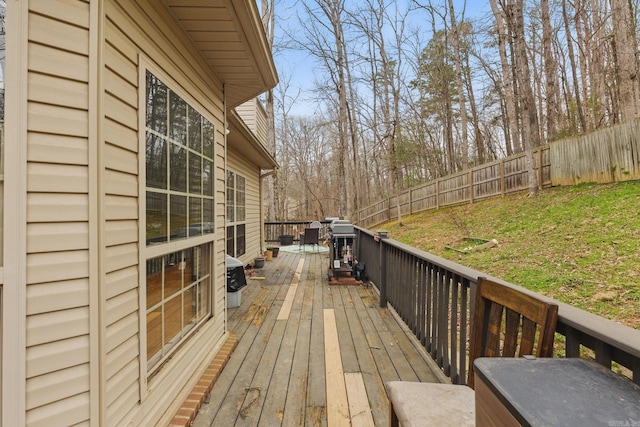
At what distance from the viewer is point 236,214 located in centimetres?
656

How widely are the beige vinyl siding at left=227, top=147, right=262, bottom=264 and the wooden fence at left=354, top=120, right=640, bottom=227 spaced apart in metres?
7.88

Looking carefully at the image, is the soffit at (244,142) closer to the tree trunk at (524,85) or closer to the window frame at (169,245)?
the window frame at (169,245)

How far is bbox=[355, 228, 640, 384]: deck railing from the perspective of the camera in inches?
37.8

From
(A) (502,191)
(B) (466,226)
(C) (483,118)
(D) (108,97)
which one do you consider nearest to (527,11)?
(C) (483,118)

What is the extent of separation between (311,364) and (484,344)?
4.95ft

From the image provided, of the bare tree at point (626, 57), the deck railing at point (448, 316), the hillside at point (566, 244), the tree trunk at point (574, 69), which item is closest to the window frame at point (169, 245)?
the deck railing at point (448, 316)

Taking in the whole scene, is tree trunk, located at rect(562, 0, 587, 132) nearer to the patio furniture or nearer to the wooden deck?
the wooden deck

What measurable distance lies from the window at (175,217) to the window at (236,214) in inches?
132

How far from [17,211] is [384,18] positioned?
1763 centimetres

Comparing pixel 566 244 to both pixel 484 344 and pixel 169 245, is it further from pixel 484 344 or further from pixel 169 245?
pixel 169 245

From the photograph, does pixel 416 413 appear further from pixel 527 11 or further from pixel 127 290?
pixel 527 11

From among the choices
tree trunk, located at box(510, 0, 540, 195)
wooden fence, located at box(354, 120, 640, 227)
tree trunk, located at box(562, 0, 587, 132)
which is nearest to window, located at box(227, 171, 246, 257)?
tree trunk, located at box(510, 0, 540, 195)

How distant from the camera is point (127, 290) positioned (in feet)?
5.18

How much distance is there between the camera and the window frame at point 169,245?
1.71 m
